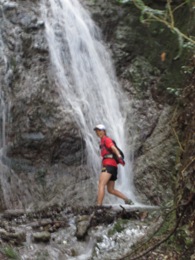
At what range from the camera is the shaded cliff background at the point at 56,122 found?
8867 millimetres

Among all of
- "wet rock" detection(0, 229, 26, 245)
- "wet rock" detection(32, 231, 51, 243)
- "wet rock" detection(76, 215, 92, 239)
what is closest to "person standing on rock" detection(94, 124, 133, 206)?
"wet rock" detection(76, 215, 92, 239)

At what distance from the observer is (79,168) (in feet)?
30.3

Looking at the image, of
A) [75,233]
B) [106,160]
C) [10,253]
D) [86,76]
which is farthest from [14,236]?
[86,76]

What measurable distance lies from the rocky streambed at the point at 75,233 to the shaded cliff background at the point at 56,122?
1.56 m

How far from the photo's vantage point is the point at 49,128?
30.5 feet

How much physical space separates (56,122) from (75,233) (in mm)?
3615

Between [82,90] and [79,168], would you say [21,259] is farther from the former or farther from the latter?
[82,90]

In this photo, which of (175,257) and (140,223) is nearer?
(175,257)

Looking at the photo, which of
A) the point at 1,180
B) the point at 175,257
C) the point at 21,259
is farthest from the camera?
the point at 1,180

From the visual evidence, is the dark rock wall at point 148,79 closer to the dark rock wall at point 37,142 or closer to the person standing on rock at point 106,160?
the dark rock wall at point 37,142

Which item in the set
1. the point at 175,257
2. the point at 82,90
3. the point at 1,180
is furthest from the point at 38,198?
the point at 175,257

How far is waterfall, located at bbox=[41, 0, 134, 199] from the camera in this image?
31.3ft

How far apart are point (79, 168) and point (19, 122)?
165 cm

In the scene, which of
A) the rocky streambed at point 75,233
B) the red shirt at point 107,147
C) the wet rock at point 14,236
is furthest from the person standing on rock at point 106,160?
the wet rock at point 14,236
